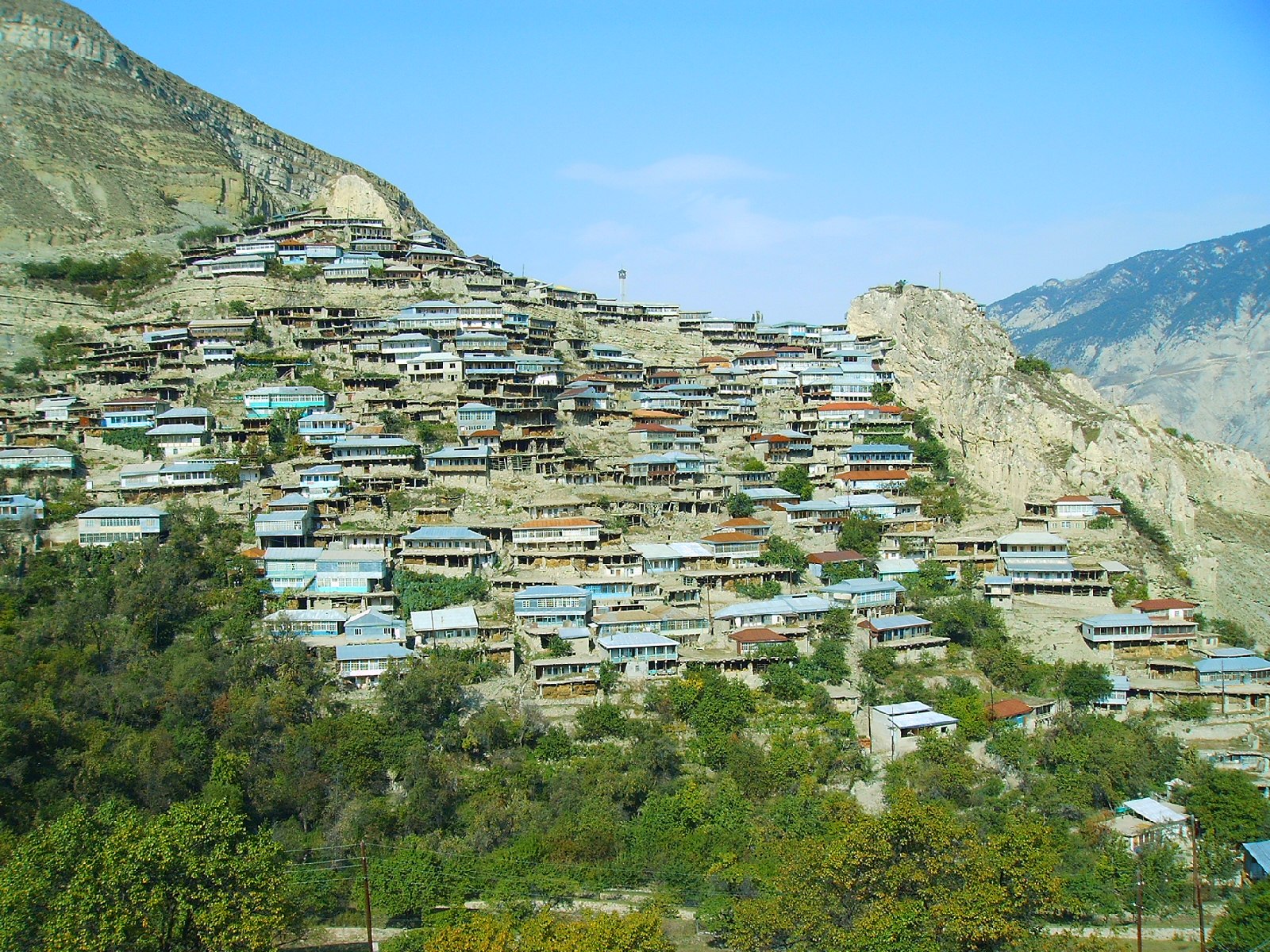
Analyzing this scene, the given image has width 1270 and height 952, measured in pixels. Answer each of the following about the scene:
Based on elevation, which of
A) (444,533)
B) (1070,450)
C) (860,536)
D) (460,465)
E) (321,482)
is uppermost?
(1070,450)

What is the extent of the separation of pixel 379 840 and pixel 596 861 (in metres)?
4.74

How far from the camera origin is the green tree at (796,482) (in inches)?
1478

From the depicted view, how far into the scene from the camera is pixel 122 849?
53.2 feet

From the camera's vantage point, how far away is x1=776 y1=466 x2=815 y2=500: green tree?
3753 centimetres

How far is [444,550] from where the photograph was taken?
30.3m

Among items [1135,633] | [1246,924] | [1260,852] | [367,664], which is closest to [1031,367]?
[1135,633]

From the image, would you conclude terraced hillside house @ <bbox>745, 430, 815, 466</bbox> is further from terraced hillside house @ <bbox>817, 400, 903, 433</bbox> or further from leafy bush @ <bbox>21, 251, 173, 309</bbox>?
leafy bush @ <bbox>21, 251, 173, 309</bbox>

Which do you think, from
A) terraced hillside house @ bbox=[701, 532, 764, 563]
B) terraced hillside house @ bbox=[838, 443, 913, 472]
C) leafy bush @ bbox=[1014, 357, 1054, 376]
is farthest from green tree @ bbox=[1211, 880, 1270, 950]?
leafy bush @ bbox=[1014, 357, 1054, 376]

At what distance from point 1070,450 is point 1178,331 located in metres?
74.8

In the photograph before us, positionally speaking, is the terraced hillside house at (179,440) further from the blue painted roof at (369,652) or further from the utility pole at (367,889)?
the utility pole at (367,889)

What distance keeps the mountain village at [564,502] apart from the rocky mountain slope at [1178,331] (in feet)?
143

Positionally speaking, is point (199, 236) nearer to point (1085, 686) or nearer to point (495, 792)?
point (495, 792)

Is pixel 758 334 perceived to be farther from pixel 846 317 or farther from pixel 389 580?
pixel 389 580

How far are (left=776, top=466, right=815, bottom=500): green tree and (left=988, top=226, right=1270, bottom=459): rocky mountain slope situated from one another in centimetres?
4477
